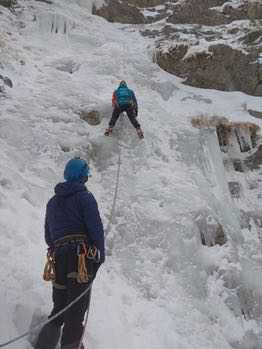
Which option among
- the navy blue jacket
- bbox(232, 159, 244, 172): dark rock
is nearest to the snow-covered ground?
bbox(232, 159, 244, 172): dark rock

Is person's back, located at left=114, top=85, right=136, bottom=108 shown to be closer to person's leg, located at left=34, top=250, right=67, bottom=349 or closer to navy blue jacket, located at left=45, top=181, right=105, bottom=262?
navy blue jacket, located at left=45, top=181, right=105, bottom=262

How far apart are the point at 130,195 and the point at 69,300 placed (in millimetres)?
4352

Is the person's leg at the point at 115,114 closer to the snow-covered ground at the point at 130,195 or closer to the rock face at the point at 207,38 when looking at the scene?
the snow-covered ground at the point at 130,195

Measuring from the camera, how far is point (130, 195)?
28.4 feet

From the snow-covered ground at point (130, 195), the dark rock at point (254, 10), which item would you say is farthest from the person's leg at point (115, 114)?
the dark rock at point (254, 10)

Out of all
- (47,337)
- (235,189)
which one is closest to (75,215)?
(47,337)

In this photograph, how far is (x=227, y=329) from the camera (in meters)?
6.93

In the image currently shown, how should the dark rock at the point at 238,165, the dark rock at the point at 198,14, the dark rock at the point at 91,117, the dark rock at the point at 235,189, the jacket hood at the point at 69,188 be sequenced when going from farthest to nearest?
1. the dark rock at the point at 198,14
2. the dark rock at the point at 238,165
3. the dark rock at the point at 235,189
4. the dark rock at the point at 91,117
5. the jacket hood at the point at 69,188

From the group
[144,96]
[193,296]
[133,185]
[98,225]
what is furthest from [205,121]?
[98,225]

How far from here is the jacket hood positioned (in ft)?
14.4

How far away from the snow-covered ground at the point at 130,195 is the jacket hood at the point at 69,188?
1.30 m

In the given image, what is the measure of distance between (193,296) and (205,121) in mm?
5563

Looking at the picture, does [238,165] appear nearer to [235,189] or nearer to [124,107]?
[235,189]

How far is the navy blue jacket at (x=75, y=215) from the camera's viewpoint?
14.1 feet
